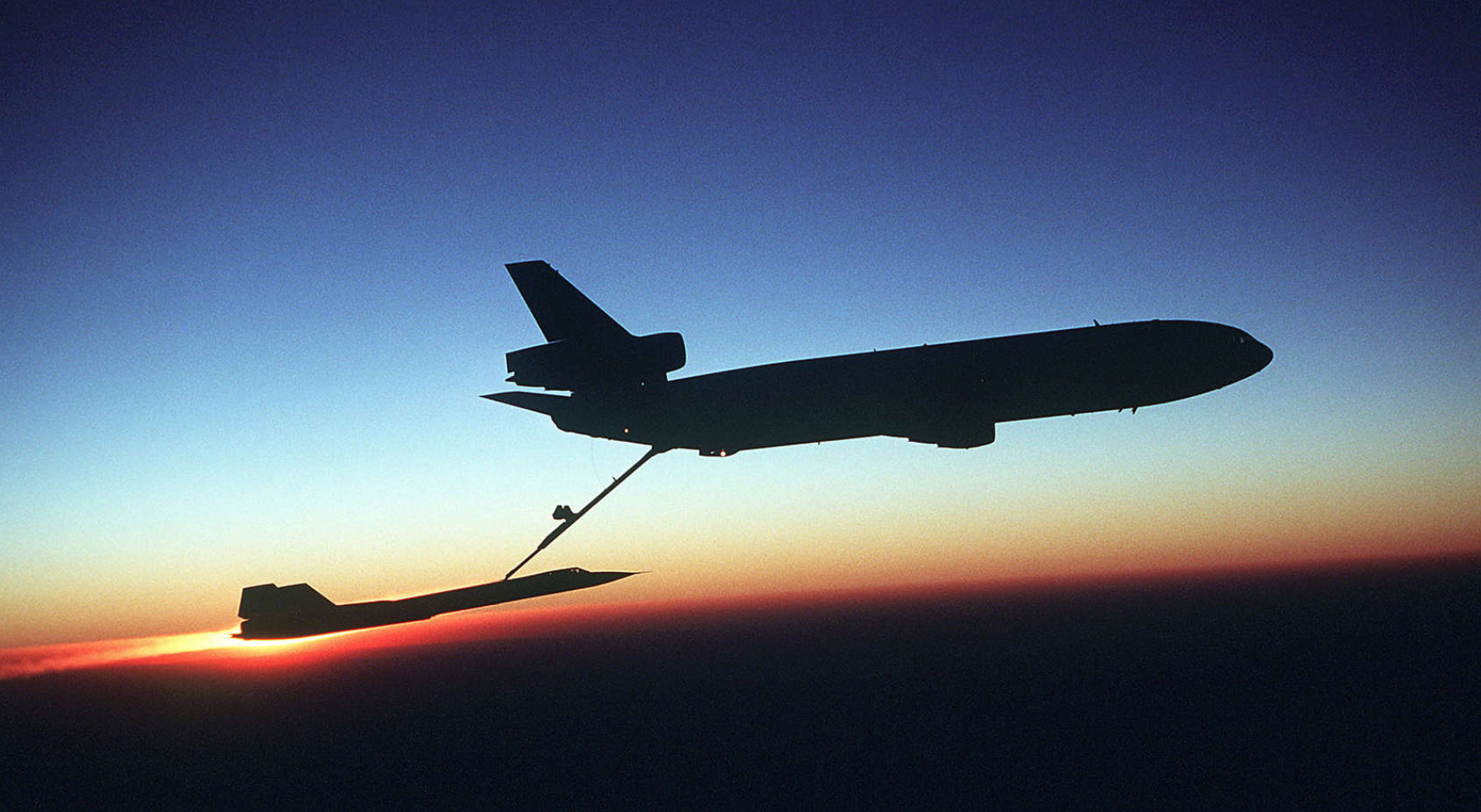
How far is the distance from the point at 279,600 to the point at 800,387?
61.8 ft

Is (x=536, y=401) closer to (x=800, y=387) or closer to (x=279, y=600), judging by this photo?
(x=800, y=387)

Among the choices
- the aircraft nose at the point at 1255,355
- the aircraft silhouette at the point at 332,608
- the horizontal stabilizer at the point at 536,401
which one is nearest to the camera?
the horizontal stabilizer at the point at 536,401

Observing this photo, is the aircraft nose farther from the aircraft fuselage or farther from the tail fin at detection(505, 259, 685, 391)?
the tail fin at detection(505, 259, 685, 391)

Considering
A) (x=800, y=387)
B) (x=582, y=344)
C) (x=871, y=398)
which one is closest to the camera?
(x=582, y=344)

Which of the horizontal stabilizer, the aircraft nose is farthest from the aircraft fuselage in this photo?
the aircraft nose

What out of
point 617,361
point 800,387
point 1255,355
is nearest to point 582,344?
point 617,361

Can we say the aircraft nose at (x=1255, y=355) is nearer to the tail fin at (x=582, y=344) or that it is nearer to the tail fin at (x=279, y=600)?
the tail fin at (x=582, y=344)

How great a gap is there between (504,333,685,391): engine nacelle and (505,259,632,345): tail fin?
1.08 ft

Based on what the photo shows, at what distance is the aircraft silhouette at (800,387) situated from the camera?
1930cm

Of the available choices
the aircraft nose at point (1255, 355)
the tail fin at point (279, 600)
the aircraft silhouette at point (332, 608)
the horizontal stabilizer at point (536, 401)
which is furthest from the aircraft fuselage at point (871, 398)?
the tail fin at point (279, 600)

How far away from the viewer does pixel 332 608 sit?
76.0 ft

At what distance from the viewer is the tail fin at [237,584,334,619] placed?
23.4m

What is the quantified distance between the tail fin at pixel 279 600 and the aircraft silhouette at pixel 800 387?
Result: 37.4ft

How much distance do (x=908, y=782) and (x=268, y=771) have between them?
141 metres
